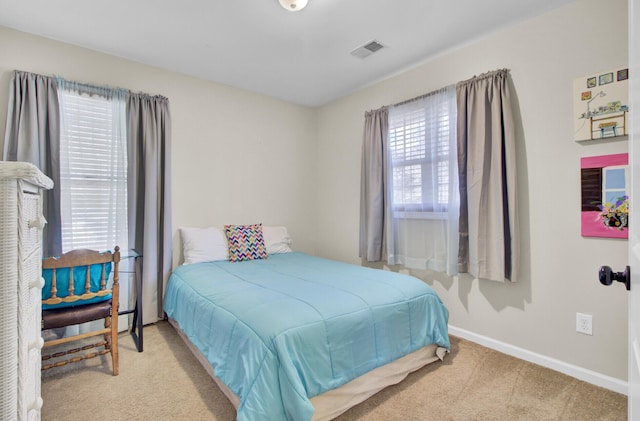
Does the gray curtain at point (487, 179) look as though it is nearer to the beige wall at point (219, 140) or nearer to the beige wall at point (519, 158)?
the beige wall at point (519, 158)

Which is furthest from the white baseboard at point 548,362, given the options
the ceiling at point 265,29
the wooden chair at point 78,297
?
the wooden chair at point 78,297

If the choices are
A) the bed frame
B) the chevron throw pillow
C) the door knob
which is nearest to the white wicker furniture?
the bed frame

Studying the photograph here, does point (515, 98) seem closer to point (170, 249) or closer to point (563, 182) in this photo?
point (563, 182)

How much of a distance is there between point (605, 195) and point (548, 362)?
1188 millimetres

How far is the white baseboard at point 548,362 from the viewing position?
6.12 ft

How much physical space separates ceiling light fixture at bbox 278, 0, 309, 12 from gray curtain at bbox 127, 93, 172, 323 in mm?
1594

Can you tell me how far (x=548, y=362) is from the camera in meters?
2.13

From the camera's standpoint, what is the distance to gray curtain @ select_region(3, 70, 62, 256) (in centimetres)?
225

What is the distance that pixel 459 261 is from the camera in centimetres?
253

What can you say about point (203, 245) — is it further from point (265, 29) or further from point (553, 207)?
point (553, 207)

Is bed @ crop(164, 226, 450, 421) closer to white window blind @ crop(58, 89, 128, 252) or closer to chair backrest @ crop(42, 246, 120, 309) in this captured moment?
chair backrest @ crop(42, 246, 120, 309)

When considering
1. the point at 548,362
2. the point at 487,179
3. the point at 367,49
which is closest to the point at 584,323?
the point at 548,362

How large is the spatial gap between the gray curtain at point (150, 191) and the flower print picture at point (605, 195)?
3.28 meters

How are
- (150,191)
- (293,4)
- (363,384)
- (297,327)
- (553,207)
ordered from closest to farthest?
(297,327), (363,384), (293,4), (553,207), (150,191)
